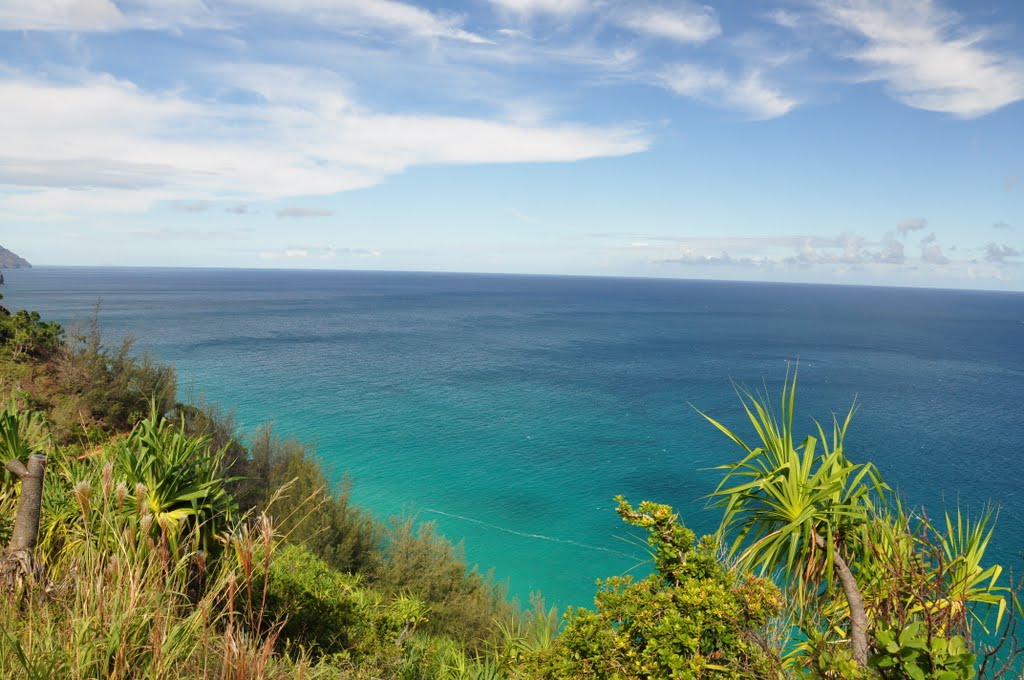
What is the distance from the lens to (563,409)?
46.6m

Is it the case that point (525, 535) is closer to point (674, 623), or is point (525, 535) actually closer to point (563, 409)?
point (563, 409)

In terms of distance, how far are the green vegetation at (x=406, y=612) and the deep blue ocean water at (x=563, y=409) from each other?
8.56 metres

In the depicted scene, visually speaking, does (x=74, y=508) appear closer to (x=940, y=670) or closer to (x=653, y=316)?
(x=940, y=670)

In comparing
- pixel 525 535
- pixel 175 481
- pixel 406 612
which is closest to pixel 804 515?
pixel 175 481

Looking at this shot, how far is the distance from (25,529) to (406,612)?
741cm

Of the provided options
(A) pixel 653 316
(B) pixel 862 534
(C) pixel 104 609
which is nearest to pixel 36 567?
(C) pixel 104 609

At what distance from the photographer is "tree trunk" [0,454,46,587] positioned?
3493 mm

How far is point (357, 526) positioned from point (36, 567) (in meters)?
14.7

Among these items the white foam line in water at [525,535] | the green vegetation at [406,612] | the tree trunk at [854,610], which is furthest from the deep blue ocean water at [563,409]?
the tree trunk at [854,610]

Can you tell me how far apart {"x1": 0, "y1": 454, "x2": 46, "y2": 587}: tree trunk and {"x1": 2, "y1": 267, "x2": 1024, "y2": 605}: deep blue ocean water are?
12.7 metres

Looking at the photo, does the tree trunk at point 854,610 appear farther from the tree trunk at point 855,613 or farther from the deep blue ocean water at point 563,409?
the deep blue ocean water at point 563,409

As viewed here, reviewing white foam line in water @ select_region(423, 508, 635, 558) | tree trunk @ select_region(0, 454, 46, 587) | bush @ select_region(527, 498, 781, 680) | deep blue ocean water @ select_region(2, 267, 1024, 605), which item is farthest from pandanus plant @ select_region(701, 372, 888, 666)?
white foam line in water @ select_region(423, 508, 635, 558)

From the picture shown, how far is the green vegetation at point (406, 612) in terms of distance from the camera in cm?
304

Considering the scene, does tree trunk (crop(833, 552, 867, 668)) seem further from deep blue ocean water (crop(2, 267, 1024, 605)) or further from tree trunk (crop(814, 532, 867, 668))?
deep blue ocean water (crop(2, 267, 1024, 605))
